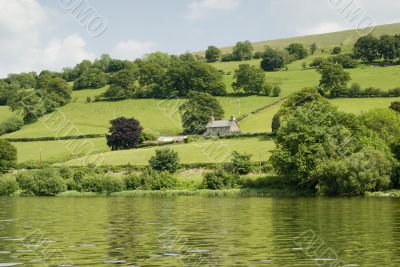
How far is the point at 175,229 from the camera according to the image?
45.4 m

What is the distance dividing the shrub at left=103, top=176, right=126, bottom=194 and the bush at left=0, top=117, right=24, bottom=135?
3106 inches

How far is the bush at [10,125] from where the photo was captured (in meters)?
176

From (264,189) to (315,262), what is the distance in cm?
6725

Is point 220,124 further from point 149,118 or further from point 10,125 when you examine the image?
point 10,125

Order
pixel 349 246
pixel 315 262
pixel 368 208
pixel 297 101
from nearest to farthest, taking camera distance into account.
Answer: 1. pixel 315 262
2. pixel 349 246
3. pixel 368 208
4. pixel 297 101

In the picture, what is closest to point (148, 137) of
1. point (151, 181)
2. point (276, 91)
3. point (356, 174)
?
point (276, 91)

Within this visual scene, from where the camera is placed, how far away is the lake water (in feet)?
101

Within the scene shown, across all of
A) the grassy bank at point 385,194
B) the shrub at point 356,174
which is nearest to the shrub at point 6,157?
the shrub at point 356,174

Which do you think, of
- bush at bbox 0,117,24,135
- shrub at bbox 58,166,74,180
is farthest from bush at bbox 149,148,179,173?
bush at bbox 0,117,24,135

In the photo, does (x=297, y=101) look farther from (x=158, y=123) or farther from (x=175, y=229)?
(x=175, y=229)

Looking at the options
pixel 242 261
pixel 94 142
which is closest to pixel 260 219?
pixel 242 261

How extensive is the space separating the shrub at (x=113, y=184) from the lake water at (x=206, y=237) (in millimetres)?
41731

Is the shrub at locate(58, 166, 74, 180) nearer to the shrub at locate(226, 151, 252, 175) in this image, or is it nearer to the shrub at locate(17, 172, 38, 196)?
the shrub at locate(17, 172, 38, 196)

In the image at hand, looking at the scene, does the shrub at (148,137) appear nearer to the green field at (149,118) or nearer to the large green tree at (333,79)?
the green field at (149,118)
